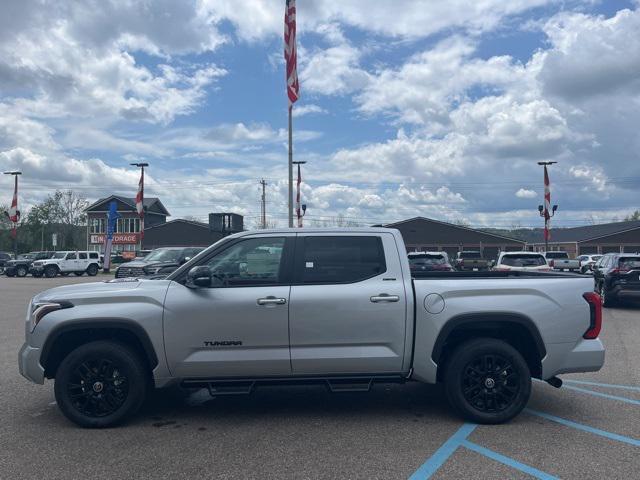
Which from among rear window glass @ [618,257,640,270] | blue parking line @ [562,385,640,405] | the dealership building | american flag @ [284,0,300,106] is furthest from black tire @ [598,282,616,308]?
the dealership building

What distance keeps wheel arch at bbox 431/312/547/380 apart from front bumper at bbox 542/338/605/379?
70 millimetres

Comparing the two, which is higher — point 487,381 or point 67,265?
point 67,265

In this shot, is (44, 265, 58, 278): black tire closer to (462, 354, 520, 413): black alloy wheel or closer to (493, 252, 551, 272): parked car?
(493, 252, 551, 272): parked car

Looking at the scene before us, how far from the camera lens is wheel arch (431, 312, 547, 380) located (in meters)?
5.04

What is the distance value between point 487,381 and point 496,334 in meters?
0.49

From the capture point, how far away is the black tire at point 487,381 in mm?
5082

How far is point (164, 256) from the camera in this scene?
20859 millimetres

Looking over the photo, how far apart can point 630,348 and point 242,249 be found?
711 centimetres

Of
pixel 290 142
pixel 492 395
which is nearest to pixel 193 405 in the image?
pixel 492 395

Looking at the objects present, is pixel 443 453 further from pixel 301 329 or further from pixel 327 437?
pixel 301 329

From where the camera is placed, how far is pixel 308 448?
4.49 metres

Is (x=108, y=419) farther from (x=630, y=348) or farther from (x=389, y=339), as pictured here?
(x=630, y=348)

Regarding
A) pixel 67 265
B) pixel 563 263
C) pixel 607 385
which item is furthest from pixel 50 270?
pixel 607 385

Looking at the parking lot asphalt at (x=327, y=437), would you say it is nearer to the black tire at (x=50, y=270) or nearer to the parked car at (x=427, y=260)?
the parked car at (x=427, y=260)
